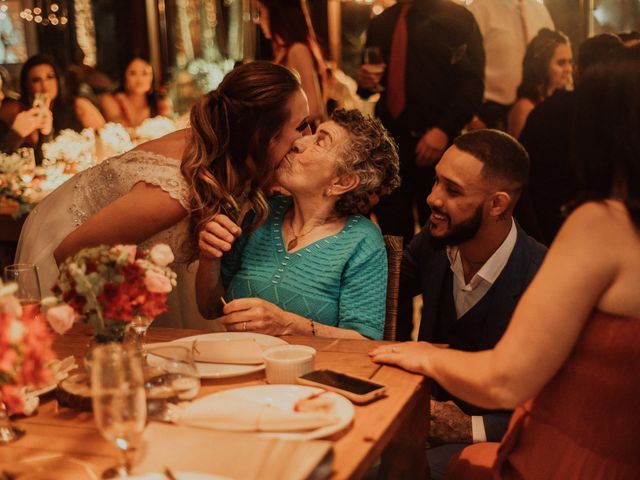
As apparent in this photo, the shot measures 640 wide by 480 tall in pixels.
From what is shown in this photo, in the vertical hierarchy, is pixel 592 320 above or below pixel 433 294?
above

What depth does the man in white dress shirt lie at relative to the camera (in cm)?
461

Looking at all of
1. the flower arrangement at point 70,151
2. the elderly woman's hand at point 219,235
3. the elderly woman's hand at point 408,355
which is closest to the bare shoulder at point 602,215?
the elderly woman's hand at point 408,355

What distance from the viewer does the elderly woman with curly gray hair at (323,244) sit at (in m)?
2.20

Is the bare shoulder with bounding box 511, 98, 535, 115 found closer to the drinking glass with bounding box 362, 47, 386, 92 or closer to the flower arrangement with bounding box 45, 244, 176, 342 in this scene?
the drinking glass with bounding box 362, 47, 386, 92

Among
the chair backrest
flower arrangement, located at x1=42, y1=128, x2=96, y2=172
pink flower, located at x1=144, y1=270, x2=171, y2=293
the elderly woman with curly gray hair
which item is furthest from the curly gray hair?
flower arrangement, located at x1=42, y1=128, x2=96, y2=172

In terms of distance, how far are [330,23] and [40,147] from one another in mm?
2236

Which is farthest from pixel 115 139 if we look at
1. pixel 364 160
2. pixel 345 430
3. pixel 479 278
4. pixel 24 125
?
pixel 345 430

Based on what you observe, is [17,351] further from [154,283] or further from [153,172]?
[153,172]

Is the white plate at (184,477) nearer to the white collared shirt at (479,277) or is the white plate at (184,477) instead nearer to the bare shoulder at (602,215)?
the bare shoulder at (602,215)

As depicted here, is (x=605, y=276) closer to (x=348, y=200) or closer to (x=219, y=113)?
(x=348, y=200)

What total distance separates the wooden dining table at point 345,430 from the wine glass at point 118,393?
0.12m

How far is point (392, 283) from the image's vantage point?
7.32 ft

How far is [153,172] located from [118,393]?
4.30 feet

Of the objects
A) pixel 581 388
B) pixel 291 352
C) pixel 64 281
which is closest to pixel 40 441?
pixel 64 281
